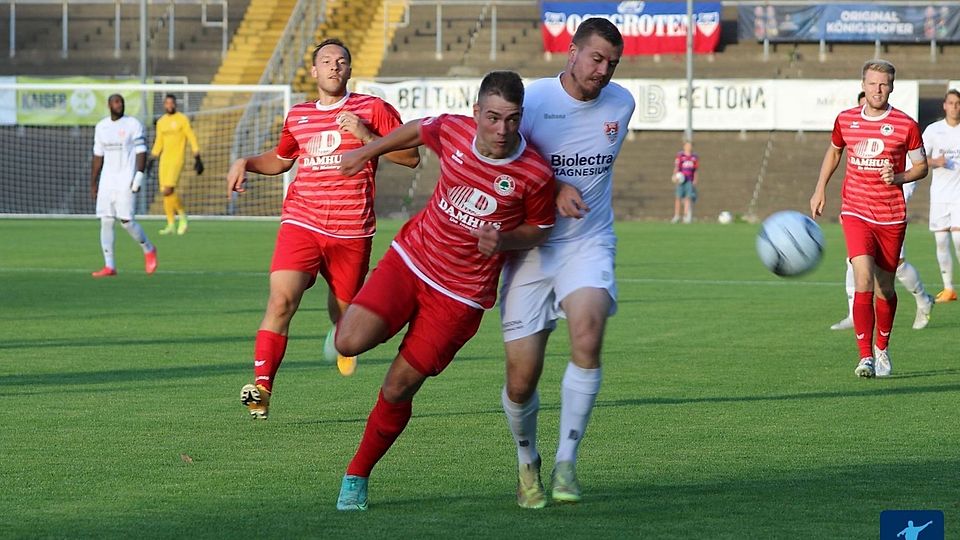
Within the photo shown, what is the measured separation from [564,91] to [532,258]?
2.34 feet

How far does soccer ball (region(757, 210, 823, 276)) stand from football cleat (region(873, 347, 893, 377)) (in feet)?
7.79

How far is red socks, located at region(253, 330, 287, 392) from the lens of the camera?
897 centimetres

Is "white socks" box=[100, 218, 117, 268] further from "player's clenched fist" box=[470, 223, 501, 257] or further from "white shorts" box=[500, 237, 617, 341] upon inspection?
"player's clenched fist" box=[470, 223, 501, 257]

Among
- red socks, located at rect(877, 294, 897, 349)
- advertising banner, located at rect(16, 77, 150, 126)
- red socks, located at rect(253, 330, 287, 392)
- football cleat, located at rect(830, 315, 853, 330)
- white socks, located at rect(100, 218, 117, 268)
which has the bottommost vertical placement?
advertising banner, located at rect(16, 77, 150, 126)

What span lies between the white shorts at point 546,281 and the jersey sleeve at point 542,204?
0.29 meters

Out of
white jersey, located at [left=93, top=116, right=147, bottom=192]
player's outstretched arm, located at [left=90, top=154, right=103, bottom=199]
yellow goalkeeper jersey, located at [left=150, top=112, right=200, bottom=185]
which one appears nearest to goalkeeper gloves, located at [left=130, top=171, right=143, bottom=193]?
white jersey, located at [left=93, top=116, right=147, bottom=192]

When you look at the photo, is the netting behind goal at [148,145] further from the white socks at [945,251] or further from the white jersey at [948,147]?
the white jersey at [948,147]

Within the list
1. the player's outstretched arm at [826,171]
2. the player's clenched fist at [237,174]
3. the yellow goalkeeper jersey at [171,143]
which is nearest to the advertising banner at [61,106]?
the yellow goalkeeper jersey at [171,143]

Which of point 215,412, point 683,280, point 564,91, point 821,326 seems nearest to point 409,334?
point 564,91

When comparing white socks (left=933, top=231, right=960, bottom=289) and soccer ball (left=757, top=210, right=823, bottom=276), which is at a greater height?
soccer ball (left=757, top=210, right=823, bottom=276)

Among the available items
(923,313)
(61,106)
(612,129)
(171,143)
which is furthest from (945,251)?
(61,106)

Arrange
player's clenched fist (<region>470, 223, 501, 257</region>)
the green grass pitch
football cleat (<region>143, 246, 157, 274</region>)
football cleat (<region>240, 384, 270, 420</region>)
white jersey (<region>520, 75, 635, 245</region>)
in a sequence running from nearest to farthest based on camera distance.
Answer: player's clenched fist (<region>470, 223, 501, 257</region>)
the green grass pitch
white jersey (<region>520, 75, 635, 245</region>)
football cleat (<region>240, 384, 270, 420</region>)
football cleat (<region>143, 246, 157, 274</region>)

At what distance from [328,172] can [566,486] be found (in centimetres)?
361

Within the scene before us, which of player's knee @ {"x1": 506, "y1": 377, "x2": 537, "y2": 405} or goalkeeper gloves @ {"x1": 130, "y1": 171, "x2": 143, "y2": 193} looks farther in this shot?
goalkeeper gloves @ {"x1": 130, "y1": 171, "x2": 143, "y2": 193}
